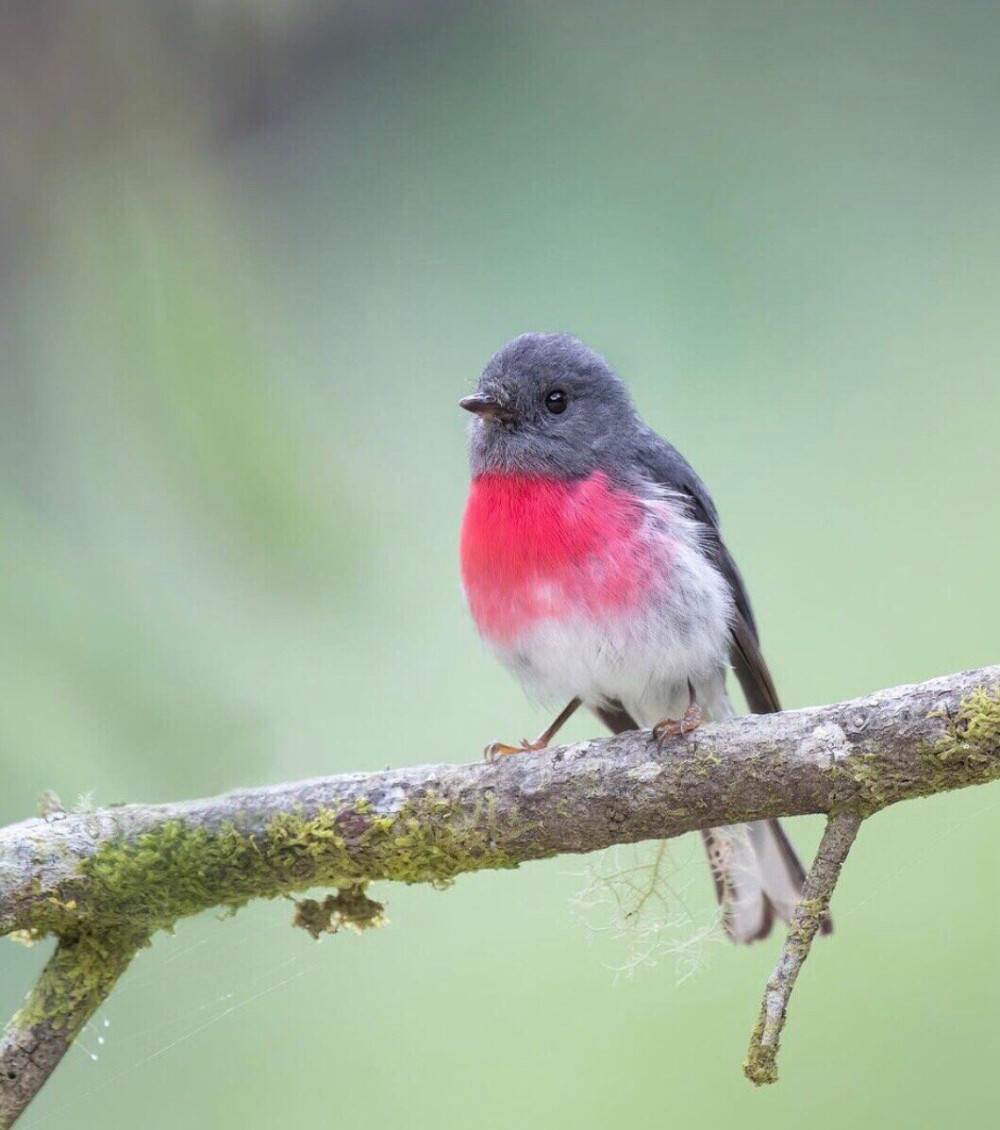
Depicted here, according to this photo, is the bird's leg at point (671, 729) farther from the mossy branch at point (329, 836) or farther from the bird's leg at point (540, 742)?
the bird's leg at point (540, 742)

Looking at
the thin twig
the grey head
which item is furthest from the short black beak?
the thin twig

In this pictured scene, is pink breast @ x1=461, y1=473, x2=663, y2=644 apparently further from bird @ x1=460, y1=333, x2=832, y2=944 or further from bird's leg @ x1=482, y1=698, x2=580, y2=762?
bird's leg @ x1=482, y1=698, x2=580, y2=762

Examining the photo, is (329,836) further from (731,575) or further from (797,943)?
(731,575)

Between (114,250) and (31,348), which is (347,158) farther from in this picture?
(31,348)

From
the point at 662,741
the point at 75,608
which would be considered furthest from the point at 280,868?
the point at 75,608

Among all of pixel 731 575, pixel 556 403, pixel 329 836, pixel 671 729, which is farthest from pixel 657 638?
pixel 329 836

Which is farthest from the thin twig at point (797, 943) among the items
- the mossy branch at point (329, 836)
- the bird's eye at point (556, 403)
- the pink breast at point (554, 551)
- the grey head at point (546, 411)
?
the bird's eye at point (556, 403)

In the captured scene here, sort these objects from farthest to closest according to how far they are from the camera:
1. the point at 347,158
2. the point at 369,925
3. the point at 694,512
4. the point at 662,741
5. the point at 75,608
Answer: the point at 347,158
the point at 75,608
the point at 694,512
the point at 369,925
the point at 662,741
